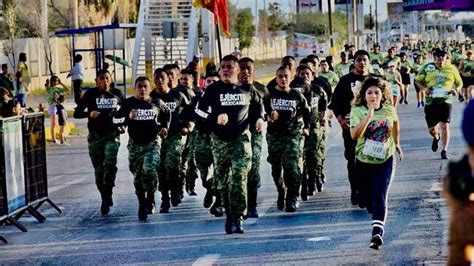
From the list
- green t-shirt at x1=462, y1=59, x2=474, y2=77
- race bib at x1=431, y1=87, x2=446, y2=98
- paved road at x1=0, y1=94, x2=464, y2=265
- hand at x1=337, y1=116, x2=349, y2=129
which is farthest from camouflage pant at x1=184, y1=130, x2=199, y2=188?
green t-shirt at x1=462, y1=59, x2=474, y2=77

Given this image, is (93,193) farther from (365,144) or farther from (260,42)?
(260,42)

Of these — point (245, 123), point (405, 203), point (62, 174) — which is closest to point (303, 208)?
point (405, 203)

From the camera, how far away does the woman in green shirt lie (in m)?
10.8

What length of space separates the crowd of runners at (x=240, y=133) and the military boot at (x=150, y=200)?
3cm

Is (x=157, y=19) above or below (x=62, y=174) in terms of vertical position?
above

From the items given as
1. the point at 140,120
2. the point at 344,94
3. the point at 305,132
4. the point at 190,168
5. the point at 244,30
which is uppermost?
the point at 244,30

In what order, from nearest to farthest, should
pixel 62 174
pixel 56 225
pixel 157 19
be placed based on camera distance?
pixel 56 225
pixel 62 174
pixel 157 19

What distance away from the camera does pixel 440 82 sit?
1945 cm

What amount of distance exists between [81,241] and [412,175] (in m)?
6.31

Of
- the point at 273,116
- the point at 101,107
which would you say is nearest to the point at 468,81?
the point at 101,107

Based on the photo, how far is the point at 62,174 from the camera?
19.2m

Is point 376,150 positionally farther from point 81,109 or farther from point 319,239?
point 81,109

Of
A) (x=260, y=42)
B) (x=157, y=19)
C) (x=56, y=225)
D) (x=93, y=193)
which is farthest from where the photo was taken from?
(x=260, y=42)

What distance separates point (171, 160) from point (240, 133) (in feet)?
9.13
